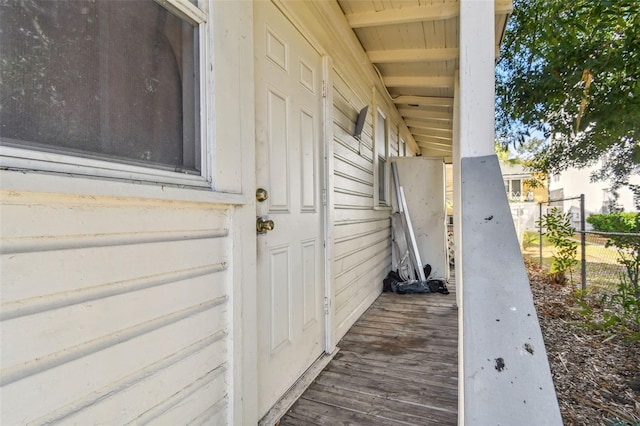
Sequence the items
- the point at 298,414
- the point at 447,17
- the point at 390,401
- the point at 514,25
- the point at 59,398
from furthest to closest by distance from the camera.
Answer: the point at 514,25 → the point at 447,17 → the point at 390,401 → the point at 298,414 → the point at 59,398

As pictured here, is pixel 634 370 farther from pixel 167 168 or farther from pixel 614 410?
pixel 167 168

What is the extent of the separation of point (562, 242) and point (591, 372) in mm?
2847

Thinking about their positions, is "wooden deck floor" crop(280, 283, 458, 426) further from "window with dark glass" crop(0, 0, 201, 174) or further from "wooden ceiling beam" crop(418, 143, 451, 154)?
"wooden ceiling beam" crop(418, 143, 451, 154)

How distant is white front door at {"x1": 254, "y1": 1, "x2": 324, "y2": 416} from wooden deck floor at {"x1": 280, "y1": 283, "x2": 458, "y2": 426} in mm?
222

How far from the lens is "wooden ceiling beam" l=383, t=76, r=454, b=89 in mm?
4008

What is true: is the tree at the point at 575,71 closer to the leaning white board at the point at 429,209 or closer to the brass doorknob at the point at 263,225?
the leaning white board at the point at 429,209

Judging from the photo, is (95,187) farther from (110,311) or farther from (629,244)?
(629,244)

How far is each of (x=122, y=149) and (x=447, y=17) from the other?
2.75 meters

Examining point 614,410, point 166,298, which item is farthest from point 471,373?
point 614,410

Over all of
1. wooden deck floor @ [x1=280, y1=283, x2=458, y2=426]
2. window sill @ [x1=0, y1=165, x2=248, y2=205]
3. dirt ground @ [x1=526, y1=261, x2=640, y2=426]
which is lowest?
dirt ground @ [x1=526, y1=261, x2=640, y2=426]

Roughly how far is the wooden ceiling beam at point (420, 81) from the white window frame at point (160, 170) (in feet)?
11.3

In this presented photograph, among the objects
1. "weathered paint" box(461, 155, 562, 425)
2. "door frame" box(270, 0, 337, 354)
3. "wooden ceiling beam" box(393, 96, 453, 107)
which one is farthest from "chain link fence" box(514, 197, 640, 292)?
"weathered paint" box(461, 155, 562, 425)

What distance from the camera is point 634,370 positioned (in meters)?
2.25

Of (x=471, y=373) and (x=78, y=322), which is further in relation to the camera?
(x=78, y=322)
